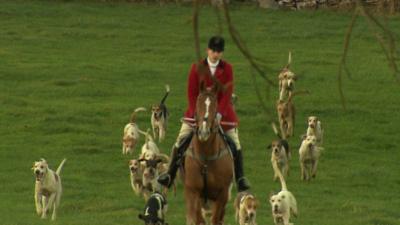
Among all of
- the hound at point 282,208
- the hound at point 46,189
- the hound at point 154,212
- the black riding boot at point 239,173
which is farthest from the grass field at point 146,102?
the black riding boot at point 239,173

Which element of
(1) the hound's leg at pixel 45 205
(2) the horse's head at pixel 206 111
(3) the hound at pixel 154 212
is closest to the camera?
(2) the horse's head at pixel 206 111

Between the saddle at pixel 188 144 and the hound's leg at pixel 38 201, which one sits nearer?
the saddle at pixel 188 144

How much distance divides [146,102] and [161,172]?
12243 mm

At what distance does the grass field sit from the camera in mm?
21812

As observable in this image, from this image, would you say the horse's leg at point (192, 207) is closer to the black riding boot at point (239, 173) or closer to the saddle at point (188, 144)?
the saddle at point (188, 144)

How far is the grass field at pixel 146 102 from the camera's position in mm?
21812

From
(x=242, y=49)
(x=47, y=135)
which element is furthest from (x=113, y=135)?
(x=242, y=49)

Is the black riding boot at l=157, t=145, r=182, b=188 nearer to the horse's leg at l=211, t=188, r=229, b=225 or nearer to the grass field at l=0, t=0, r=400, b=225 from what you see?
the horse's leg at l=211, t=188, r=229, b=225

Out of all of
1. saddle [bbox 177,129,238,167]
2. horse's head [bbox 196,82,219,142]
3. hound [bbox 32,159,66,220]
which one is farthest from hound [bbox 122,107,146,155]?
horse's head [bbox 196,82,219,142]

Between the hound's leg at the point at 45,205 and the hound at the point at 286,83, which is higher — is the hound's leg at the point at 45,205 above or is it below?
above

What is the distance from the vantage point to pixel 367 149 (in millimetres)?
28719

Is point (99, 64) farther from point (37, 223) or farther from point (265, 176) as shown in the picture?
point (37, 223)

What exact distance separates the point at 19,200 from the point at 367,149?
9.83 m

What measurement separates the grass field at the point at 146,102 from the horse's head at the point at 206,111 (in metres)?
3.01
